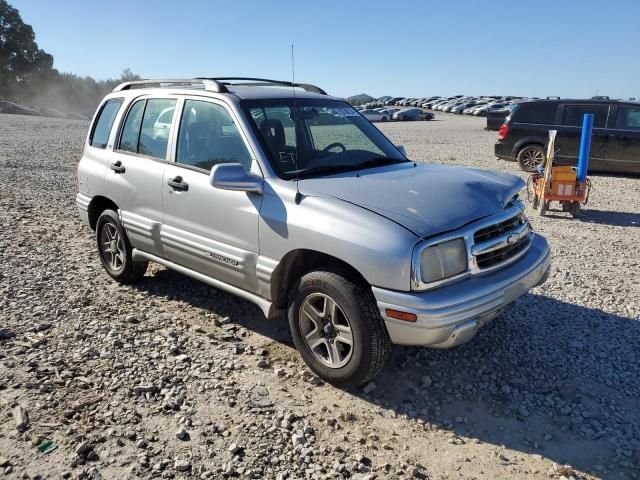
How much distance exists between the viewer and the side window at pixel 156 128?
15.1ft

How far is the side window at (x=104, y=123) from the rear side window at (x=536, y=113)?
10.4 meters

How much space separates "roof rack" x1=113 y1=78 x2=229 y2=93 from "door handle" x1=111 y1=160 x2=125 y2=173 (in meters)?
0.83

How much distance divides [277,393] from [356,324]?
30.1 inches

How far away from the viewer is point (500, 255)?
3588 millimetres

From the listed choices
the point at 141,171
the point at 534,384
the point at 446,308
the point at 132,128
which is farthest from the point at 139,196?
the point at 534,384

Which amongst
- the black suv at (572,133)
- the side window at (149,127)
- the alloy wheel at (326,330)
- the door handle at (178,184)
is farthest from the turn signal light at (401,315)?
the black suv at (572,133)

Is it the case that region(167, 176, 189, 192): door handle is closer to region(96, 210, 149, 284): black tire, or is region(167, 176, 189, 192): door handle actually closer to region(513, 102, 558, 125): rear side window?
region(96, 210, 149, 284): black tire

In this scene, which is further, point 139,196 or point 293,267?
point 139,196

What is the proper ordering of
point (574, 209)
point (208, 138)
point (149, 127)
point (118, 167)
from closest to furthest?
1. point (208, 138)
2. point (149, 127)
3. point (118, 167)
4. point (574, 209)

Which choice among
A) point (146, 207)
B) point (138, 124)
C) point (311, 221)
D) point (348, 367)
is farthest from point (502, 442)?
point (138, 124)

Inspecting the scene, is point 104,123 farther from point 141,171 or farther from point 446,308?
point 446,308

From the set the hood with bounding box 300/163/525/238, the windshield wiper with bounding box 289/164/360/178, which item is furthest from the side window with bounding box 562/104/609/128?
the windshield wiper with bounding box 289/164/360/178

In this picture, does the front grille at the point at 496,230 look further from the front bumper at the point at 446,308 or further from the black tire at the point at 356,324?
the black tire at the point at 356,324

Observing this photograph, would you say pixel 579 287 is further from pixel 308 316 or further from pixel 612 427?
pixel 308 316
